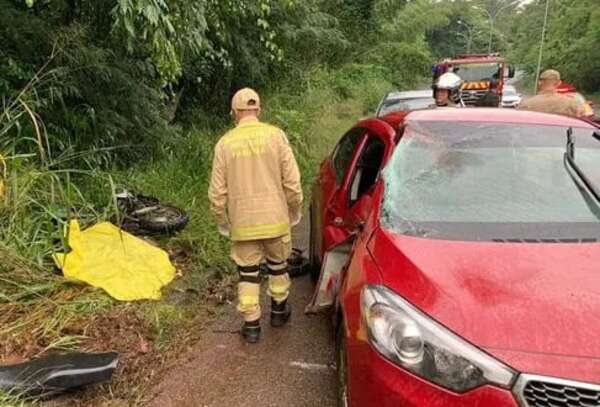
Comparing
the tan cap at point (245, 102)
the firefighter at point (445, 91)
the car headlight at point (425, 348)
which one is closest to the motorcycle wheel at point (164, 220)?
the tan cap at point (245, 102)

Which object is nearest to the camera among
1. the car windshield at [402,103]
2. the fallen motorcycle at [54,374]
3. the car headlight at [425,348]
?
the car headlight at [425,348]

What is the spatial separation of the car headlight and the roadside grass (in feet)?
5.90

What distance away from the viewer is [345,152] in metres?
4.73

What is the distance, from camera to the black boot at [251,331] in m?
4.26

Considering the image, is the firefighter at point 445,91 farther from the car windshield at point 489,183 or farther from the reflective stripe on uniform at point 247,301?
the reflective stripe on uniform at point 247,301

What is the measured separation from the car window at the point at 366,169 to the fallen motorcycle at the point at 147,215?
227 cm

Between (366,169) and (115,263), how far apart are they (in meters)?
2.09

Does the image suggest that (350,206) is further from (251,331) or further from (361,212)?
(251,331)

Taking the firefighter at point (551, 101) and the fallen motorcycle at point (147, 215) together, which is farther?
the firefighter at point (551, 101)

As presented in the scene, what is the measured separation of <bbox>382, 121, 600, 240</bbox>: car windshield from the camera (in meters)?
2.79

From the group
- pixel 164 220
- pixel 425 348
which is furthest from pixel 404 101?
pixel 425 348

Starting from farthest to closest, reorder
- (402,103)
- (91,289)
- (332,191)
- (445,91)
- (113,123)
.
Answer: (402,103), (113,123), (445,91), (332,191), (91,289)

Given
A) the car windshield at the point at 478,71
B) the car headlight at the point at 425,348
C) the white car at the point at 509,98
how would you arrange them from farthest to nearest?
the white car at the point at 509,98 < the car windshield at the point at 478,71 < the car headlight at the point at 425,348

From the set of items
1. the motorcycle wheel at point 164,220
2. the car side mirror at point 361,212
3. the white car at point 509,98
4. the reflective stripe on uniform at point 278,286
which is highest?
the car side mirror at point 361,212
